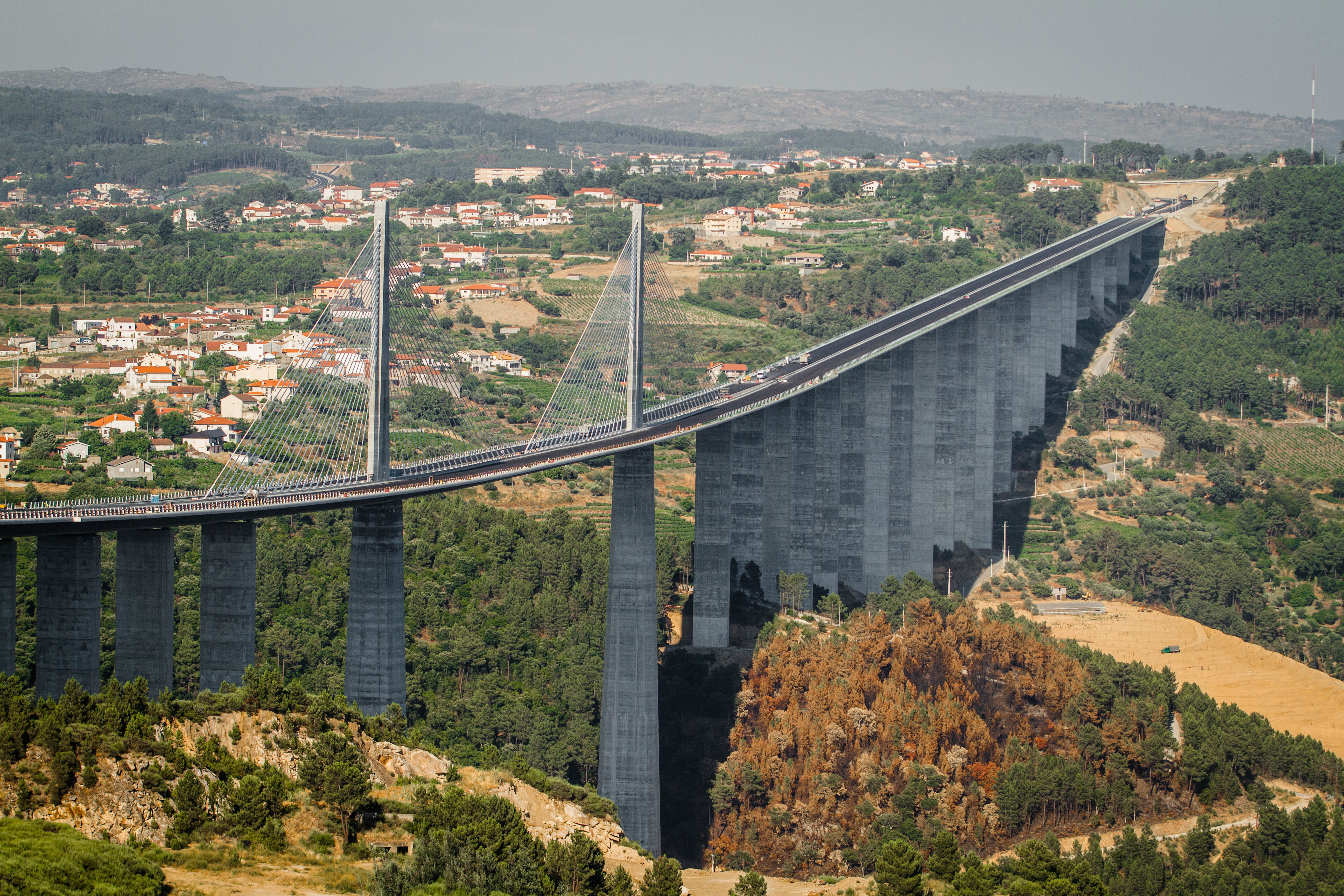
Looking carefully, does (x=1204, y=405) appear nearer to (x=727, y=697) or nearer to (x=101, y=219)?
(x=727, y=697)

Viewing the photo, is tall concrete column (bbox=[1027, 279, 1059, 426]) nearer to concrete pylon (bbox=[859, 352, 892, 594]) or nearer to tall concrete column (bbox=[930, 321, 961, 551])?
tall concrete column (bbox=[930, 321, 961, 551])

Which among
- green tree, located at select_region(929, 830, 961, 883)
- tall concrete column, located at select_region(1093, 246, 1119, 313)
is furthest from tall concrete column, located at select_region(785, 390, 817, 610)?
tall concrete column, located at select_region(1093, 246, 1119, 313)

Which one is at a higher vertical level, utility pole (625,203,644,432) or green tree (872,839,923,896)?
utility pole (625,203,644,432)

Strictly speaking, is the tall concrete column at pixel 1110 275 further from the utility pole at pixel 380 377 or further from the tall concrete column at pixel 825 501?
the utility pole at pixel 380 377

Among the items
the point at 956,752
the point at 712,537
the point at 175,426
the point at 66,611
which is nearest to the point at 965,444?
the point at 712,537

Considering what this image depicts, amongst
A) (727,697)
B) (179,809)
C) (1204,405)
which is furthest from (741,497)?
(1204,405)

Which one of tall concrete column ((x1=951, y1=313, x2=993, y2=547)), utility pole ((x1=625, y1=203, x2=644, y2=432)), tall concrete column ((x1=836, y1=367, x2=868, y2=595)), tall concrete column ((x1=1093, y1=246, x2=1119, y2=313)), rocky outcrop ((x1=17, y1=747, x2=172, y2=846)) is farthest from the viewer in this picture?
tall concrete column ((x1=1093, y1=246, x2=1119, y2=313))

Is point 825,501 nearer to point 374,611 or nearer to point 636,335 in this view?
point 636,335
